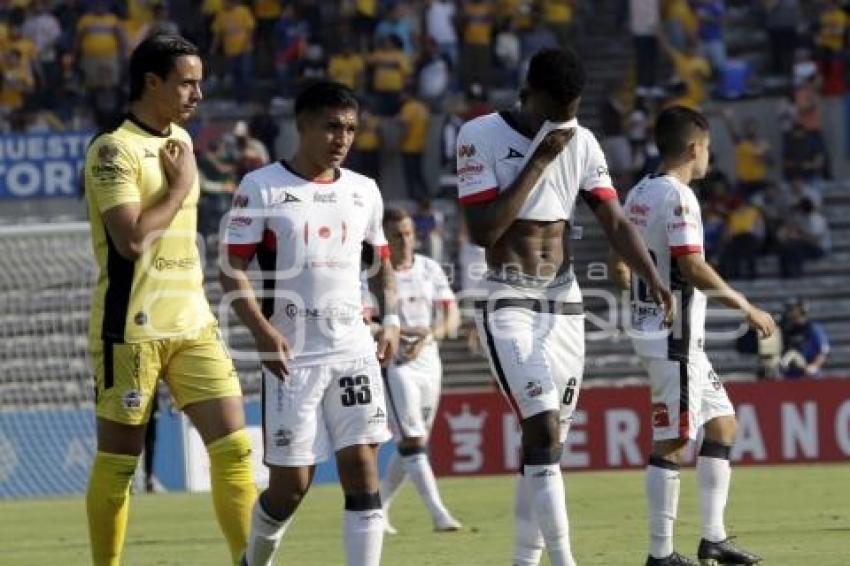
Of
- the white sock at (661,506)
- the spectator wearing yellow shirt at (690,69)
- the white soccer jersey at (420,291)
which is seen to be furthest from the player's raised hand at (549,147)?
the spectator wearing yellow shirt at (690,69)

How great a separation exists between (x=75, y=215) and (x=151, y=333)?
2026 centimetres

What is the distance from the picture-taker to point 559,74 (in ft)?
34.9

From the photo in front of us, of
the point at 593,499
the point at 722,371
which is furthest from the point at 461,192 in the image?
the point at 722,371

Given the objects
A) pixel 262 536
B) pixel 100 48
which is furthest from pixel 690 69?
pixel 262 536

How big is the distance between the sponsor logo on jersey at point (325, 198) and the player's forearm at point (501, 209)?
0.68 m

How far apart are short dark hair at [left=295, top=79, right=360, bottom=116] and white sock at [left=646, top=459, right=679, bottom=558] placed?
2.92 metres

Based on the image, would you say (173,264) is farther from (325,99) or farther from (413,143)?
(413,143)

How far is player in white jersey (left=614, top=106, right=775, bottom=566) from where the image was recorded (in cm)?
1211

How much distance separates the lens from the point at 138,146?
1066 cm

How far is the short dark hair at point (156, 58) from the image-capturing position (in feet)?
35.2

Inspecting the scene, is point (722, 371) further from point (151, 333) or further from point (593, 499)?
point (151, 333)

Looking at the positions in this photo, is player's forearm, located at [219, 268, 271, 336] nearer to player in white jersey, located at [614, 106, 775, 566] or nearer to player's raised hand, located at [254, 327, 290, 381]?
player's raised hand, located at [254, 327, 290, 381]

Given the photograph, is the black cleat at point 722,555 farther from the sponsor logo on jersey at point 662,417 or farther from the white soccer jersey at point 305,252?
the white soccer jersey at point 305,252

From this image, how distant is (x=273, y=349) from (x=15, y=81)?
77.0 feet
